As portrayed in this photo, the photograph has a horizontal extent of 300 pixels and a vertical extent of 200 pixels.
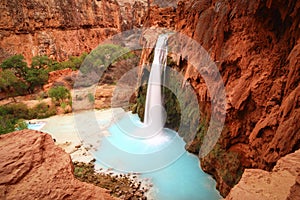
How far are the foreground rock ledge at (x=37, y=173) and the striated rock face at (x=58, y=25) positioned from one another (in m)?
22.3

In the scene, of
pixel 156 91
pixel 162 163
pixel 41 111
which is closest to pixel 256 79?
pixel 162 163

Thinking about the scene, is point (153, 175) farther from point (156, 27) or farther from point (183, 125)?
point (156, 27)

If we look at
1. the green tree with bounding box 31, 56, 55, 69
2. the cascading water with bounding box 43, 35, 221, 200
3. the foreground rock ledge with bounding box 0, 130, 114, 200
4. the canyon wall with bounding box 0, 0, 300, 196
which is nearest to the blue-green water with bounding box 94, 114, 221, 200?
the cascading water with bounding box 43, 35, 221, 200

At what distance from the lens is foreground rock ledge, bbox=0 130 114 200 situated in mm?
1471

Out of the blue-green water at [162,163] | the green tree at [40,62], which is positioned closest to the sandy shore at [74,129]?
the blue-green water at [162,163]

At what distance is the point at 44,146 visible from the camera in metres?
1.93

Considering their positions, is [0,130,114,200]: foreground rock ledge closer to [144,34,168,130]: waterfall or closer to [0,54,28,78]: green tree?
[144,34,168,130]: waterfall

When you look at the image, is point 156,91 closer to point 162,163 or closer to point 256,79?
point 162,163

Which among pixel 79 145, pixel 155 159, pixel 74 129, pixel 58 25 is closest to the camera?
pixel 155 159

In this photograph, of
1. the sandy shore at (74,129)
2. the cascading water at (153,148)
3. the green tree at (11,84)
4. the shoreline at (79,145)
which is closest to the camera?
the cascading water at (153,148)

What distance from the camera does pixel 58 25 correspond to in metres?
24.0

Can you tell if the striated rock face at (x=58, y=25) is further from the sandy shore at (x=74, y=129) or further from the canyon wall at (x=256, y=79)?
the canyon wall at (x=256, y=79)

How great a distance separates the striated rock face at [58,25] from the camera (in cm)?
2038

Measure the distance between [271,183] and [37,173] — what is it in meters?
2.05
